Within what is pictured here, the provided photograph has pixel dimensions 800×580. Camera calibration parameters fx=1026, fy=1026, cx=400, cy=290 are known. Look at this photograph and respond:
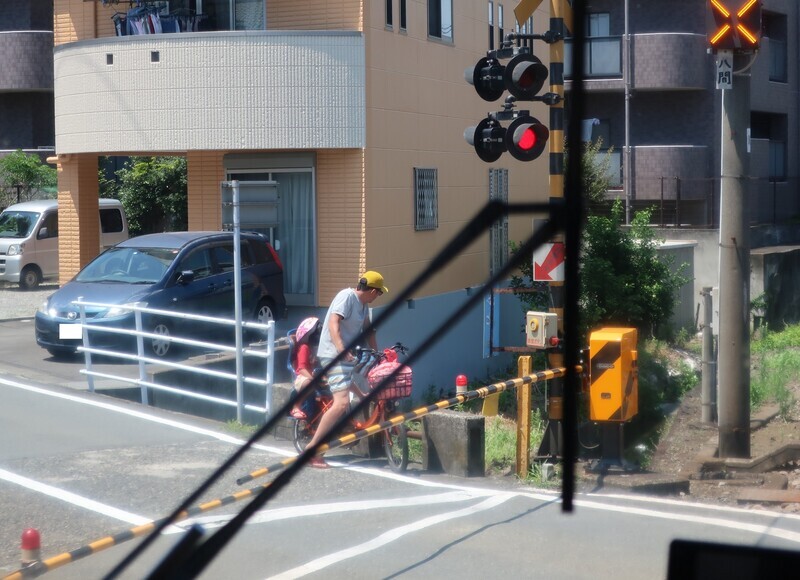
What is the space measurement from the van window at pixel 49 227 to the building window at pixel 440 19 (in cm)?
1075

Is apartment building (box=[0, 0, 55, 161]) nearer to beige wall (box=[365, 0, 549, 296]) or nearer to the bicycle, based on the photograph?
beige wall (box=[365, 0, 549, 296])

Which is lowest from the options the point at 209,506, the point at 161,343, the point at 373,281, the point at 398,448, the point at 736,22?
the point at 398,448

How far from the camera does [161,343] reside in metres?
12.2

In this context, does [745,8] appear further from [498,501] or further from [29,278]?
[29,278]

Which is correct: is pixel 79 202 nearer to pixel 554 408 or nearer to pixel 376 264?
pixel 376 264

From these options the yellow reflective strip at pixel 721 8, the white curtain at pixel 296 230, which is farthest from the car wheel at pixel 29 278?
the yellow reflective strip at pixel 721 8

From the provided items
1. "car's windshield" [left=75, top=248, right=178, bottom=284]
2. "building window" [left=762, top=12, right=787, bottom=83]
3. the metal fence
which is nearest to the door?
"car's windshield" [left=75, top=248, right=178, bottom=284]

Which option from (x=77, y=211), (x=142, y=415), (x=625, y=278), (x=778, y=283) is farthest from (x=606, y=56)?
(x=142, y=415)

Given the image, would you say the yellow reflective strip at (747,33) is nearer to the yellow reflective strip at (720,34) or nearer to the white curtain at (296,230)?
the yellow reflective strip at (720,34)

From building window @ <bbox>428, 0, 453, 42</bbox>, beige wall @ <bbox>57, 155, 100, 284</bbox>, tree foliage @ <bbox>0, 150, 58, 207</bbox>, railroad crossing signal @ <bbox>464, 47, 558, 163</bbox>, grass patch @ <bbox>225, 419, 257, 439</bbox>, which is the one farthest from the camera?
tree foliage @ <bbox>0, 150, 58, 207</bbox>

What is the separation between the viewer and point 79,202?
17.3m

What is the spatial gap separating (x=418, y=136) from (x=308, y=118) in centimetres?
221

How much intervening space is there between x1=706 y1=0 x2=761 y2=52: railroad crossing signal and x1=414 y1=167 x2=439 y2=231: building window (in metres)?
8.02

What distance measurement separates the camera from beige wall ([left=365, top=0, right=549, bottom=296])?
14883mm
